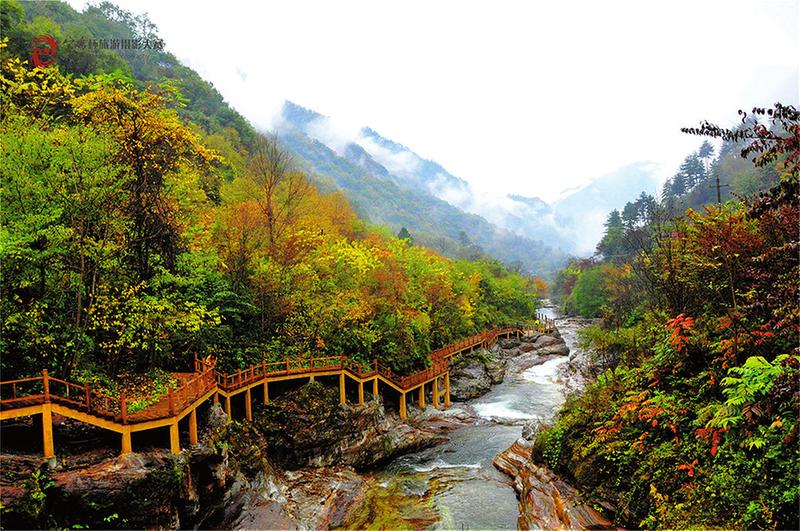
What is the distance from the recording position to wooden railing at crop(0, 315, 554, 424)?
11125 mm

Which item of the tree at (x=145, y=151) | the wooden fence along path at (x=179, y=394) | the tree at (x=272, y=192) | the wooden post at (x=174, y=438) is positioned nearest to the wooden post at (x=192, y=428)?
the wooden fence along path at (x=179, y=394)

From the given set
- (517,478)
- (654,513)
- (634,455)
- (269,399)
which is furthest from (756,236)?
(269,399)

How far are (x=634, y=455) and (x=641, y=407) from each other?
1273 millimetres

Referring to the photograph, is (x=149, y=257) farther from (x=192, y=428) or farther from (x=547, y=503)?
(x=547, y=503)

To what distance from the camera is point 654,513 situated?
31.0ft

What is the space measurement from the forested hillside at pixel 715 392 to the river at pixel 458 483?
2.94 metres

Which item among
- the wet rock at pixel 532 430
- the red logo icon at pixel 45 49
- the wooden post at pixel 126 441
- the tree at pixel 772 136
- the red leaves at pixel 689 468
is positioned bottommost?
the wet rock at pixel 532 430

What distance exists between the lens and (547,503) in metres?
12.6

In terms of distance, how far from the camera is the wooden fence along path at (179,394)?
35.1ft

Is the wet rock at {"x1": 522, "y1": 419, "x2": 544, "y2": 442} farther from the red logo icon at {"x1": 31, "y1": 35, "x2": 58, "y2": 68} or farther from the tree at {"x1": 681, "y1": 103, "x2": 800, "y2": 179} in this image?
the red logo icon at {"x1": 31, "y1": 35, "x2": 58, "y2": 68}

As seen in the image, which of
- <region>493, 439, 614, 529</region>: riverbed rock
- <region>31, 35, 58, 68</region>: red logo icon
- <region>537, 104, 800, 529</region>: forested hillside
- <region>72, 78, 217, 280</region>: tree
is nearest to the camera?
<region>537, 104, 800, 529</region>: forested hillside

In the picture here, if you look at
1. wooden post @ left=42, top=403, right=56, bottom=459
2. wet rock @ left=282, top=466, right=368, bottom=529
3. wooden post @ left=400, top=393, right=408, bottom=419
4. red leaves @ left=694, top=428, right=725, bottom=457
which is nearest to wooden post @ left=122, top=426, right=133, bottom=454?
wooden post @ left=42, top=403, right=56, bottom=459

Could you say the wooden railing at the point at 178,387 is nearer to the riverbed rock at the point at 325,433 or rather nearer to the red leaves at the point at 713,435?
the riverbed rock at the point at 325,433

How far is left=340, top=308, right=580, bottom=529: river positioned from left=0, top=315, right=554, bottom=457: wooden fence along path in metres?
4.12
